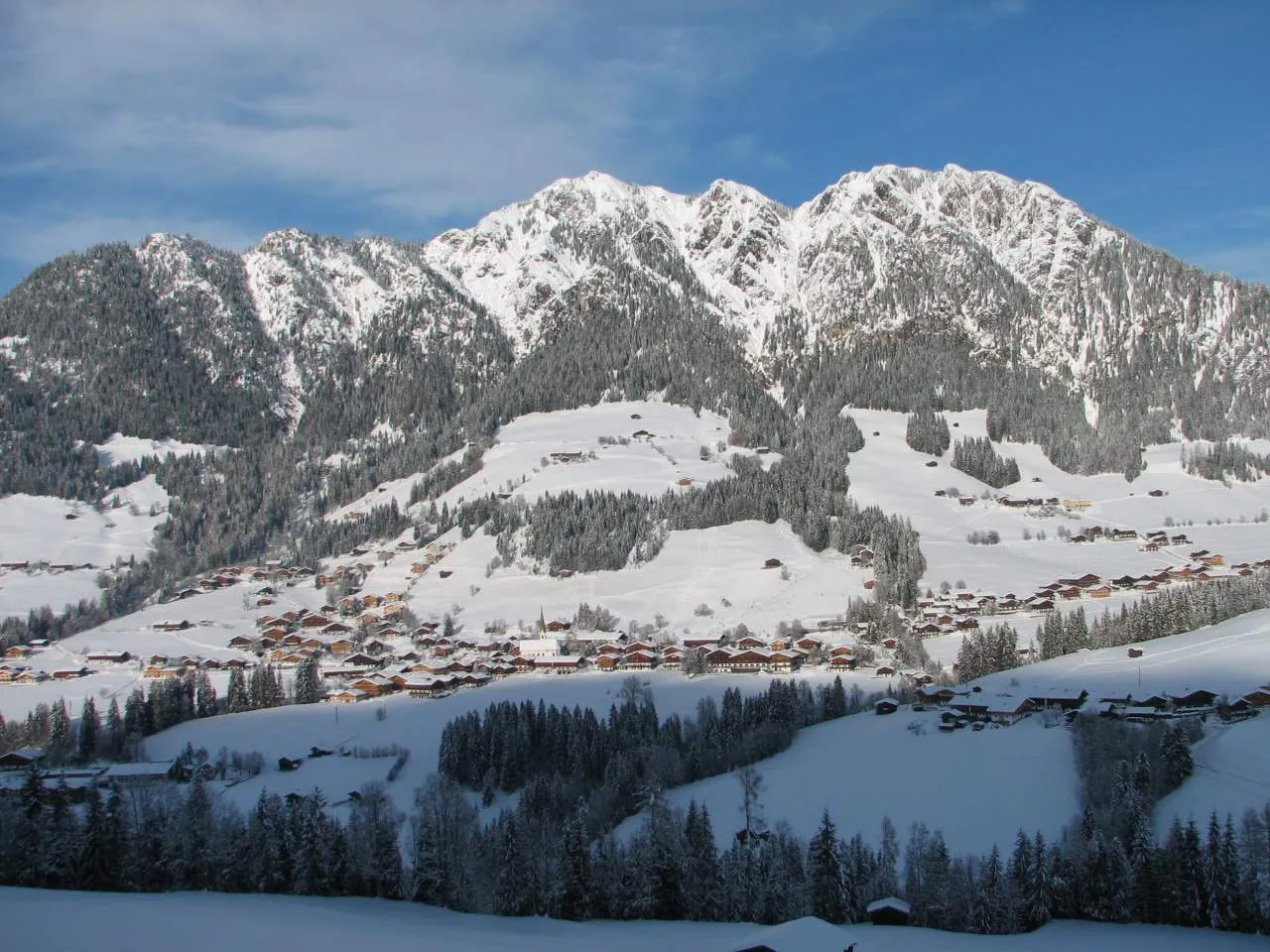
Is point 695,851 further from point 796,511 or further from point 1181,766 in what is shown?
point 796,511

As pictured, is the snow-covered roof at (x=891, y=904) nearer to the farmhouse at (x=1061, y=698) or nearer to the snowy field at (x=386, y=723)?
the farmhouse at (x=1061, y=698)

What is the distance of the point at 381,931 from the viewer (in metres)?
32.2

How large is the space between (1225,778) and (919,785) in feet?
43.9

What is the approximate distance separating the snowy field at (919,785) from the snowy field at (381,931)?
963 cm

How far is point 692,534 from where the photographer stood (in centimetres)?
13250

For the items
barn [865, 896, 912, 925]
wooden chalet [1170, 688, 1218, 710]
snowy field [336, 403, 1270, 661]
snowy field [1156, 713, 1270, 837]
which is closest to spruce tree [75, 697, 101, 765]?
snowy field [336, 403, 1270, 661]

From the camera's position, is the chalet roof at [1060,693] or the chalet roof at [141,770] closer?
the chalet roof at [141,770]

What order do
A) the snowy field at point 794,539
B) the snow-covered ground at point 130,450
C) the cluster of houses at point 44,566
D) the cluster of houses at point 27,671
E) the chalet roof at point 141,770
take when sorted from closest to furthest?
the chalet roof at point 141,770, the cluster of houses at point 27,671, the snowy field at point 794,539, the cluster of houses at point 44,566, the snow-covered ground at point 130,450

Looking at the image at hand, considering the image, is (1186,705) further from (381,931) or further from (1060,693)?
(381,931)

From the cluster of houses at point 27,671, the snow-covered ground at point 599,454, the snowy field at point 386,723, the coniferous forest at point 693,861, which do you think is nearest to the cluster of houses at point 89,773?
the snowy field at point 386,723

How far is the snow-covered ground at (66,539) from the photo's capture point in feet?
452

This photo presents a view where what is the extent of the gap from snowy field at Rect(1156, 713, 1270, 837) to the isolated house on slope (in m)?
19.1

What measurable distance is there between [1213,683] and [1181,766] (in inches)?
724

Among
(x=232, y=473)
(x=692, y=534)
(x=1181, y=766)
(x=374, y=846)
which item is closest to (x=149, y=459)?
(x=232, y=473)
